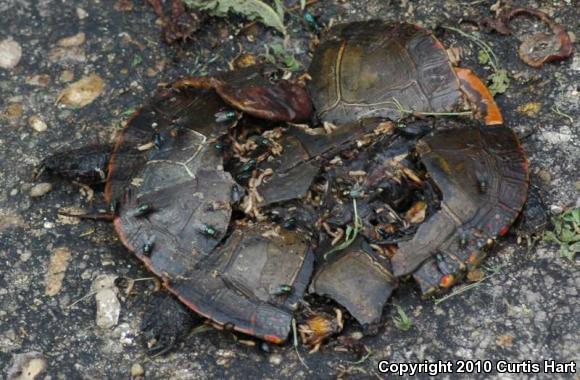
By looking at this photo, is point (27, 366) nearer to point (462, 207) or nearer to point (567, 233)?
point (462, 207)

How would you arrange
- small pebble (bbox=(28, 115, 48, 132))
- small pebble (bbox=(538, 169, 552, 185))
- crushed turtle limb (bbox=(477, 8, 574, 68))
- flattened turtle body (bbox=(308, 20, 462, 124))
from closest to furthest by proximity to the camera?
small pebble (bbox=(538, 169, 552, 185)) < flattened turtle body (bbox=(308, 20, 462, 124)) < crushed turtle limb (bbox=(477, 8, 574, 68)) < small pebble (bbox=(28, 115, 48, 132))

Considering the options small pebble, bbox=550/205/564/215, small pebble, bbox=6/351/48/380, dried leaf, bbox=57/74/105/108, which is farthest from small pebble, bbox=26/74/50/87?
small pebble, bbox=550/205/564/215

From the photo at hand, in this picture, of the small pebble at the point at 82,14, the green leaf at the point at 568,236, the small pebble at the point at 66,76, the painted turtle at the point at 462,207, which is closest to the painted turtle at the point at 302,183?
the painted turtle at the point at 462,207

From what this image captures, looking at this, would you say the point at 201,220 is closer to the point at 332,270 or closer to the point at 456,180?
the point at 332,270

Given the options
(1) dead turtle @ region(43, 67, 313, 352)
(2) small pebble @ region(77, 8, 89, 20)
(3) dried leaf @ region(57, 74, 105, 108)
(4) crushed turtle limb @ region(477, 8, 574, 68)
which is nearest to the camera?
(1) dead turtle @ region(43, 67, 313, 352)

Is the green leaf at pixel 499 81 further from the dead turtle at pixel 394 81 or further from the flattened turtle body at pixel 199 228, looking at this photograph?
the flattened turtle body at pixel 199 228

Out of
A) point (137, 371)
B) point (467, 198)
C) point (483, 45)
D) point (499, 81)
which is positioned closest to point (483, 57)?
point (483, 45)

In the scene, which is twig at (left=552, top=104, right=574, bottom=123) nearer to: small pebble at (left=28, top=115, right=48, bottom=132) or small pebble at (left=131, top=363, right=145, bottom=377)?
small pebble at (left=131, top=363, right=145, bottom=377)
